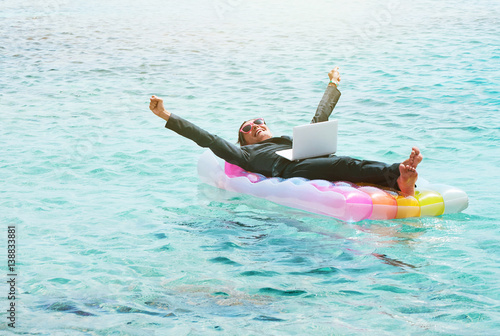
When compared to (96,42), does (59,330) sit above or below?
below

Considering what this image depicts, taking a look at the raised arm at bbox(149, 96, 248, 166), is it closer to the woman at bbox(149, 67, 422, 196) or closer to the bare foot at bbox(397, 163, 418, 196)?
the woman at bbox(149, 67, 422, 196)

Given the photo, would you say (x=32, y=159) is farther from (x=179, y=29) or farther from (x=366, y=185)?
(x=179, y=29)

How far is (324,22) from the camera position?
16.6m

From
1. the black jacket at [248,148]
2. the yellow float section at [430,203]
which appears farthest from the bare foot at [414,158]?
the black jacket at [248,148]

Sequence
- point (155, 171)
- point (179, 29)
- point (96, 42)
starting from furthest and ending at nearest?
point (179, 29)
point (96, 42)
point (155, 171)

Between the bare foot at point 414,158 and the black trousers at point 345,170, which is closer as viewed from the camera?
the bare foot at point 414,158

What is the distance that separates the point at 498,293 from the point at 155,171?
3811 millimetres

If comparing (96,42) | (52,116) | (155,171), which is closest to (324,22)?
(96,42)

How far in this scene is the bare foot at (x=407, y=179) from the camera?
465 centimetres

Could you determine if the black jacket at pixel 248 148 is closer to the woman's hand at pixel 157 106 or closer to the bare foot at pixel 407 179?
the woman's hand at pixel 157 106

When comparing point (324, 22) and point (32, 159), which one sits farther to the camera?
point (324, 22)

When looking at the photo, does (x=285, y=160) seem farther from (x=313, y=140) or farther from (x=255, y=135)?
(x=255, y=135)

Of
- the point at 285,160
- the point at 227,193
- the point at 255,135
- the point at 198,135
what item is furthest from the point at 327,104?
the point at 198,135

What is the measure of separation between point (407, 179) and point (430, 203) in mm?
272
